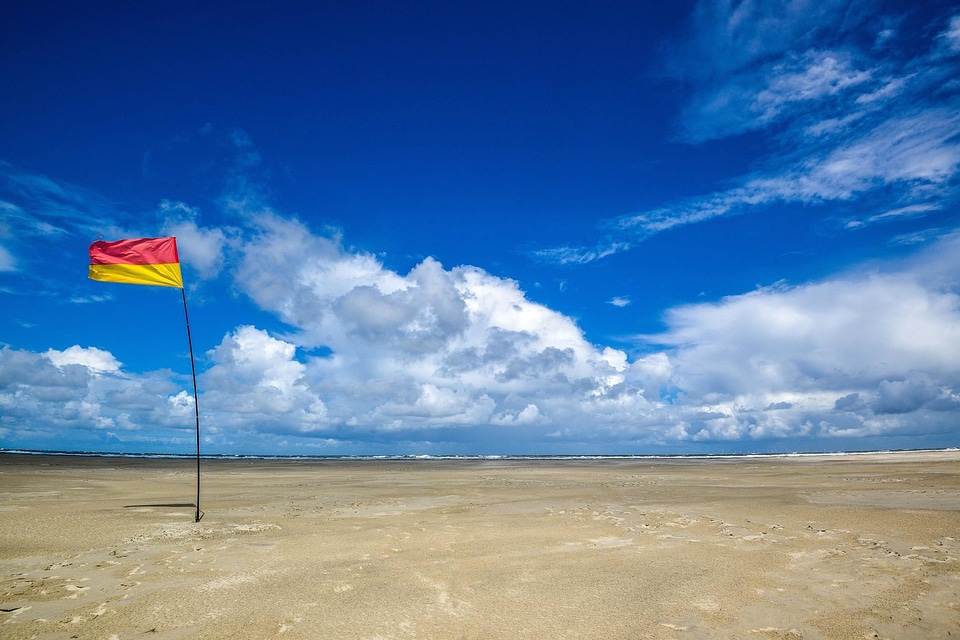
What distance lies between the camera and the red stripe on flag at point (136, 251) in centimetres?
1430

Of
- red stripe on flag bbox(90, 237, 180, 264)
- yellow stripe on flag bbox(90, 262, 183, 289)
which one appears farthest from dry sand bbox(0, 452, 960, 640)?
red stripe on flag bbox(90, 237, 180, 264)

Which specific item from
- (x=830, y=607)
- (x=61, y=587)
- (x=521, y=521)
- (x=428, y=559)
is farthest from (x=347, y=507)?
(x=830, y=607)

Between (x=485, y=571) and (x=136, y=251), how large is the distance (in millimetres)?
13476

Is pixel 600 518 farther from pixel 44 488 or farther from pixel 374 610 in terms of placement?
pixel 44 488

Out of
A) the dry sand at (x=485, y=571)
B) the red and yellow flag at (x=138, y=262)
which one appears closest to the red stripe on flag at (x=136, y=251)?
the red and yellow flag at (x=138, y=262)

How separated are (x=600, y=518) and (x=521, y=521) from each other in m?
2.55

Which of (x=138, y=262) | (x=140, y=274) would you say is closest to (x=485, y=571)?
(x=140, y=274)

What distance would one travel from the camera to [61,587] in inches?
329

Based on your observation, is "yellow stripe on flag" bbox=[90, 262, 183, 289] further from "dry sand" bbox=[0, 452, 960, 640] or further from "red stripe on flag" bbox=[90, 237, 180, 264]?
"dry sand" bbox=[0, 452, 960, 640]

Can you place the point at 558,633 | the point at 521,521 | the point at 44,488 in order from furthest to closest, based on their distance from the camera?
the point at 44,488 < the point at 521,521 < the point at 558,633

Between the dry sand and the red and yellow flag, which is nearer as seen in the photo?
the dry sand

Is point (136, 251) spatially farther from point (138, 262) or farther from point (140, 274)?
point (140, 274)

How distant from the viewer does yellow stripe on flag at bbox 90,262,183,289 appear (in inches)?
565

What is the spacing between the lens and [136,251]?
1458 centimetres
